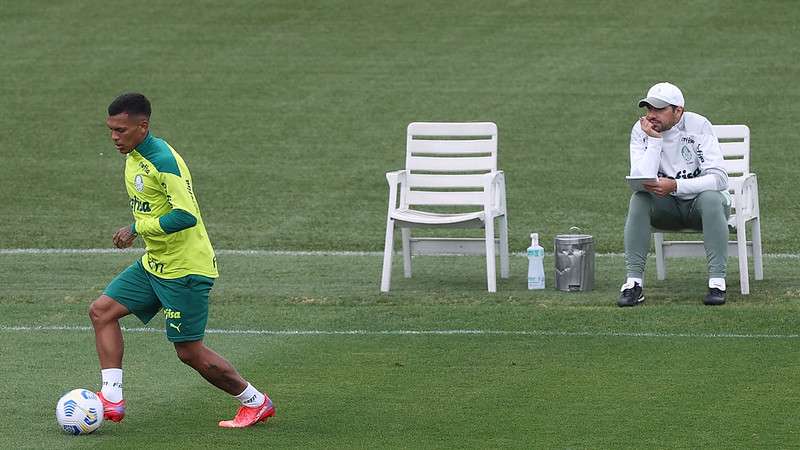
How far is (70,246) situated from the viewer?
1336 centimetres

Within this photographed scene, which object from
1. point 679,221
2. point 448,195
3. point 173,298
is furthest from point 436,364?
point 448,195

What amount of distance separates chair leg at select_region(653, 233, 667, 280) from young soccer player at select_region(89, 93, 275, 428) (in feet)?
15.9

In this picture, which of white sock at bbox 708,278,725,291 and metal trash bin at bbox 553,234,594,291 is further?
metal trash bin at bbox 553,234,594,291

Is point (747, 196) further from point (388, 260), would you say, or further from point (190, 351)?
point (190, 351)

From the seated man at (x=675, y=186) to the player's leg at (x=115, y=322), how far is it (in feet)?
13.4

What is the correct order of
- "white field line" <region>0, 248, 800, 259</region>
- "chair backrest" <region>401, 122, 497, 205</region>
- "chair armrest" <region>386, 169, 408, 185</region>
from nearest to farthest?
"chair armrest" <region>386, 169, 408, 185</region> < "chair backrest" <region>401, 122, 497, 205</region> < "white field line" <region>0, 248, 800, 259</region>

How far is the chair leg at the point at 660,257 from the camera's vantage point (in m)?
11.4

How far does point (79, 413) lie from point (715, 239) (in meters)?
5.01

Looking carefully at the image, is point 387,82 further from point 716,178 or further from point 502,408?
point 502,408

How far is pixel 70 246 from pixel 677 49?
35.6 feet

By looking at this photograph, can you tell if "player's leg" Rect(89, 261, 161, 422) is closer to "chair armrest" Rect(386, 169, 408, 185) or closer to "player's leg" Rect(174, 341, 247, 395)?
"player's leg" Rect(174, 341, 247, 395)

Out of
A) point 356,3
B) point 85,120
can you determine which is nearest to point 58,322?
point 85,120

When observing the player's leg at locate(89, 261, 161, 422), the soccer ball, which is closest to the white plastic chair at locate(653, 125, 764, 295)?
the player's leg at locate(89, 261, 161, 422)

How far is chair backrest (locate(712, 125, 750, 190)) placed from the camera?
460 inches
